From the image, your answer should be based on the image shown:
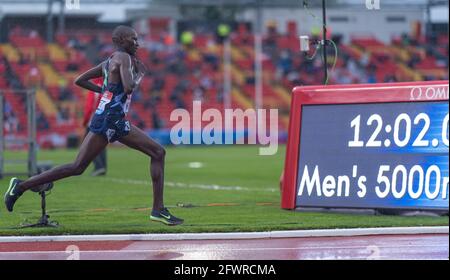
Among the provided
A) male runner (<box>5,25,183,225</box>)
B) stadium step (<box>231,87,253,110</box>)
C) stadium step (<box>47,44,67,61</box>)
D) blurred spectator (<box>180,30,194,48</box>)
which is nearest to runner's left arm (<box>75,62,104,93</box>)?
male runner (<box>5,25,183,225</box>)

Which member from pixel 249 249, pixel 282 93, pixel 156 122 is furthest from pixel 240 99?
pixel 249 249

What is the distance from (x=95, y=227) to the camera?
9867 millimetres

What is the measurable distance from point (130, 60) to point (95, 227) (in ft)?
5.81

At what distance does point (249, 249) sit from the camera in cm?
852

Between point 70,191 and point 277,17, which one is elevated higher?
point 277,17

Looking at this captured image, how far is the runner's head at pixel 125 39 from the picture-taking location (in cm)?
948

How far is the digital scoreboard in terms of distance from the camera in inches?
400

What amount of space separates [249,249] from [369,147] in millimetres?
2670

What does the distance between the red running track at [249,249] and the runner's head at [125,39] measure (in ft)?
6.30

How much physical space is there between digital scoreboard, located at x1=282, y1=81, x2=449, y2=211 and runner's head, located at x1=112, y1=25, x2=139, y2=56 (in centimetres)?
249

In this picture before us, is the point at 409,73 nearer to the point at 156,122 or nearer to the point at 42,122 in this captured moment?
the point at 156,122

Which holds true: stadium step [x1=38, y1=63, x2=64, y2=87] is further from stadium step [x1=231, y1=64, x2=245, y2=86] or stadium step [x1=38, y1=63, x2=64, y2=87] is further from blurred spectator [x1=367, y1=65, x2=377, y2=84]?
blurred spectator [x1=367, y1=65, x2=377, y2=84]

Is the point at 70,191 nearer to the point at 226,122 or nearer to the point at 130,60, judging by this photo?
the point at 130,60
